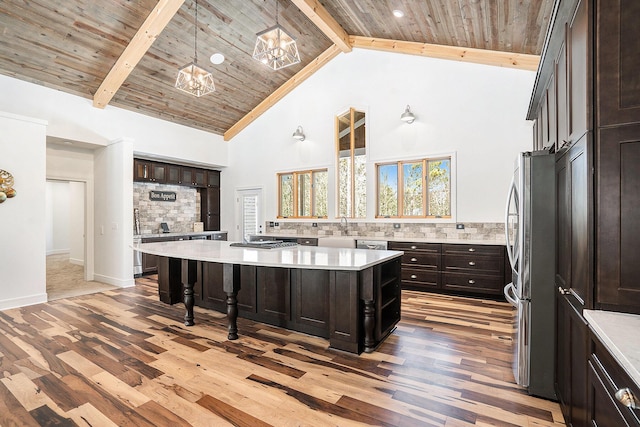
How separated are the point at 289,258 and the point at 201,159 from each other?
5.52m

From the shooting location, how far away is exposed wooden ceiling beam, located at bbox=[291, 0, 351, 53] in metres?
4.61

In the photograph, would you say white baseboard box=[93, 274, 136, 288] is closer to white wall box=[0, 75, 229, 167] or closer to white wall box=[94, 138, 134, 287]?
white wall box=[94, 138, 134, 287]

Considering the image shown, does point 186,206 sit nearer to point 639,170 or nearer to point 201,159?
point 201,159

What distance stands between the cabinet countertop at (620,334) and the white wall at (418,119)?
3.87m

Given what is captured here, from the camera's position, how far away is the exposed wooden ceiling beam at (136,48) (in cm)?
412

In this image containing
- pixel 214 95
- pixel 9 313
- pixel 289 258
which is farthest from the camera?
pixel 214 95

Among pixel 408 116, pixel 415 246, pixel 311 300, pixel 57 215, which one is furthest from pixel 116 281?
pixel 57 215

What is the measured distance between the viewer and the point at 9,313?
3973mm

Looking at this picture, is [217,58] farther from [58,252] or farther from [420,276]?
[58,252]

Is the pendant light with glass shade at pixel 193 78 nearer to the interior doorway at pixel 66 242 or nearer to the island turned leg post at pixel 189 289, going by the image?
the island turned leg post at pixel 189 289

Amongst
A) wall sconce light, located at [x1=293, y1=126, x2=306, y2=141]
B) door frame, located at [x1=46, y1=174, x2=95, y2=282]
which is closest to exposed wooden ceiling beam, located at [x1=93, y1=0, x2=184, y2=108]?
door frame, located at [x1=46, y1=174, x2=95, y2=282]

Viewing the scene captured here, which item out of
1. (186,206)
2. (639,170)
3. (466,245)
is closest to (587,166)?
(639,170)

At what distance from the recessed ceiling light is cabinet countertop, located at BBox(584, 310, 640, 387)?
5960mm

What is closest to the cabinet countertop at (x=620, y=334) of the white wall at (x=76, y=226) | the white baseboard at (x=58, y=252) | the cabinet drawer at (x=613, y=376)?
the cabinet drawer at (x=613, y=376)
